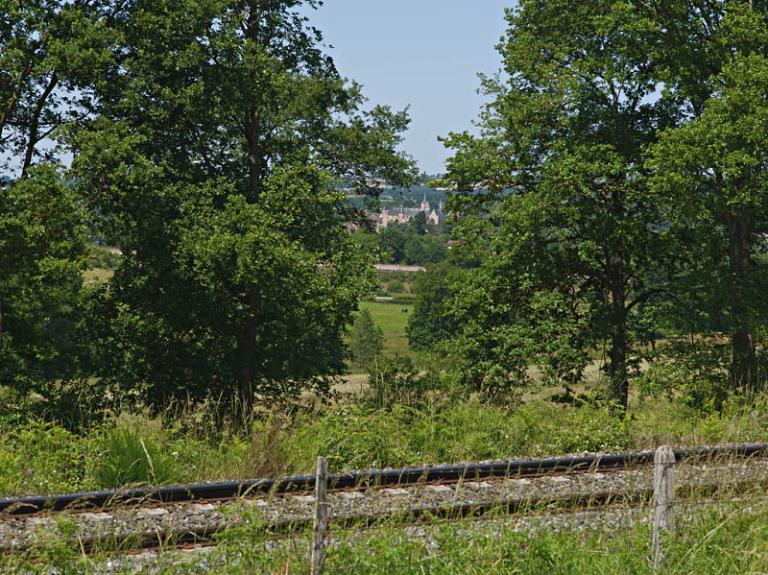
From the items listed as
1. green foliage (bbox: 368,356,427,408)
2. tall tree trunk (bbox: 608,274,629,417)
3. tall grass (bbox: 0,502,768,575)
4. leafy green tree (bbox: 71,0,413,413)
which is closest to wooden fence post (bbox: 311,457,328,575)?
tall grass (bbox: 0,502,768,575)

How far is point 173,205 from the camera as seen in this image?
2127cm

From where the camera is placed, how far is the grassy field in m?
122

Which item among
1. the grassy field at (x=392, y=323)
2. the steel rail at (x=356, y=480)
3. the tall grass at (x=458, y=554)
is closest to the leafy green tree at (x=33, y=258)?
the steel rail at (x=356, y=480)

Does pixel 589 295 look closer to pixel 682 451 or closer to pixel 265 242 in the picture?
pixel 265 242

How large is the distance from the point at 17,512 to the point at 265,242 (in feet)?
42.1

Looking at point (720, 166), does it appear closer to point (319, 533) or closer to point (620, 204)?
point (620, 204)

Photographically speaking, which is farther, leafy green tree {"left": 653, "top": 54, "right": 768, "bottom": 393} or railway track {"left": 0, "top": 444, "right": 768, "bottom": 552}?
leafy green tree {"left": 653, "top": 54, "right": 768, "bottom": 393}

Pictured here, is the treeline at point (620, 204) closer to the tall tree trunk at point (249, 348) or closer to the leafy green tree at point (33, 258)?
the tall tree trunk at point (249, 348)

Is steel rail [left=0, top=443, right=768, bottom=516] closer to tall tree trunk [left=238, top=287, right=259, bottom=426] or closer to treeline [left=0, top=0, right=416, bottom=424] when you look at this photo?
treeline [left=0, top=0, right=416, bottom=424]

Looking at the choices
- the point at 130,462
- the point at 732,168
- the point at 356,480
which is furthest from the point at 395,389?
the point at 732,168

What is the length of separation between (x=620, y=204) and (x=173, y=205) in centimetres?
1097

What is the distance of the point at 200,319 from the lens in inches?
886

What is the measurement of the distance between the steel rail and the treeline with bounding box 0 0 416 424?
11.4 m

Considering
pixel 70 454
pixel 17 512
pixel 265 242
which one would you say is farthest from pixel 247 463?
pixel 265 242
